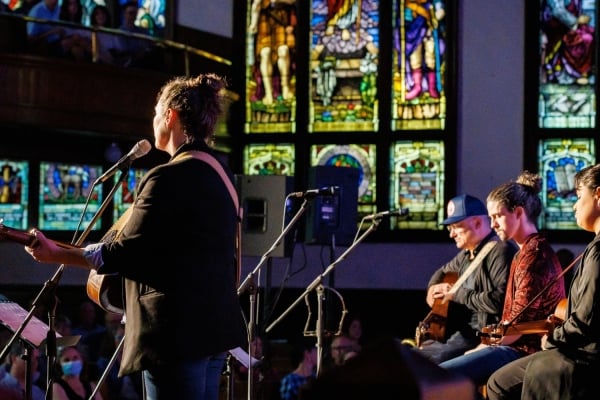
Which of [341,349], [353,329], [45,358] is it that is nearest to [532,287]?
[341,349]

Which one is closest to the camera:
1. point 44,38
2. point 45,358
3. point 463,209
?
point 463,209

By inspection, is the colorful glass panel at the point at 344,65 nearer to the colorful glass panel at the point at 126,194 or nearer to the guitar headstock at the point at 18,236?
the colorful glass panel at the point at 126,194

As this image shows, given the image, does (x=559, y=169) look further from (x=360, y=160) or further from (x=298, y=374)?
(x=298, y=374)

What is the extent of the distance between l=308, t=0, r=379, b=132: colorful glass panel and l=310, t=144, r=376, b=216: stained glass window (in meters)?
0.20

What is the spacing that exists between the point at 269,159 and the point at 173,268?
853cm

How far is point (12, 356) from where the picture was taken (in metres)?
7.71

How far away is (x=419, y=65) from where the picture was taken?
472 inches

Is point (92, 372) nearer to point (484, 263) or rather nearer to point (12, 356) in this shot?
point (12, 356)

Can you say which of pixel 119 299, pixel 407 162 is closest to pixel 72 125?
pixel 407 162

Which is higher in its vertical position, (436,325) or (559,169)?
(559,169)

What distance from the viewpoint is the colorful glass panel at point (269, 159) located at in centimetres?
1226

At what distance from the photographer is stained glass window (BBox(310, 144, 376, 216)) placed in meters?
12.0

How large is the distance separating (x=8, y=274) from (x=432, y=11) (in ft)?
17.1

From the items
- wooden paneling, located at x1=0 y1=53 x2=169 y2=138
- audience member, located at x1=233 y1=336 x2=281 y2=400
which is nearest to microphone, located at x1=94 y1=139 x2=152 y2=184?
audience member, located at x1=233 y1=336 x2=281 y2=400
